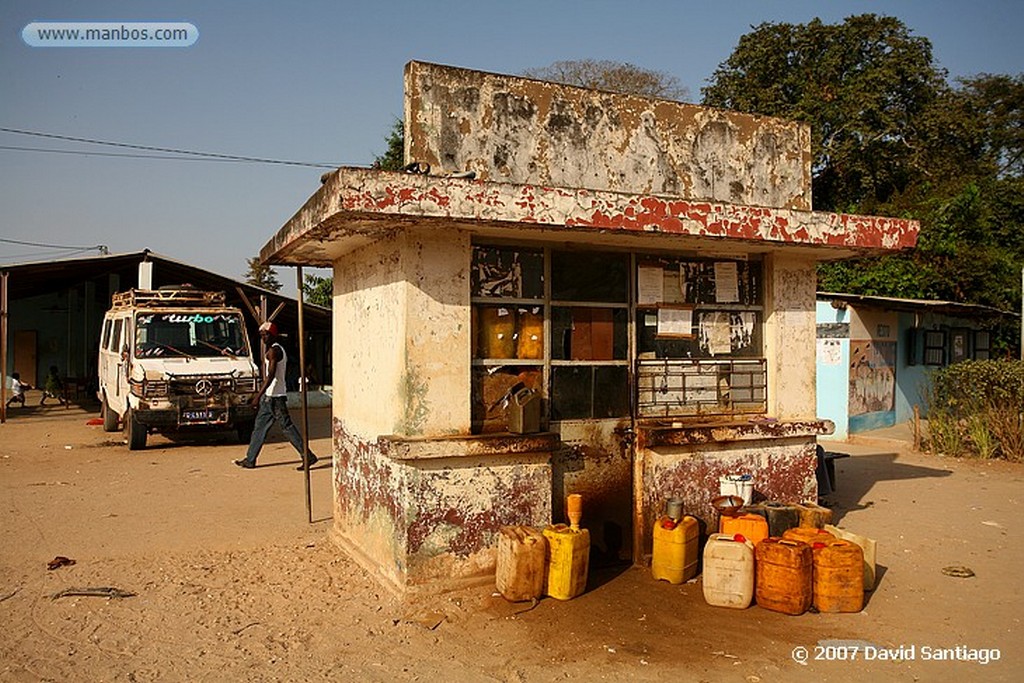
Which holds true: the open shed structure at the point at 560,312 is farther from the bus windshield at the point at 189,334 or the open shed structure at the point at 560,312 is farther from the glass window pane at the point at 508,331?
the bus windshield at the point at 189,334

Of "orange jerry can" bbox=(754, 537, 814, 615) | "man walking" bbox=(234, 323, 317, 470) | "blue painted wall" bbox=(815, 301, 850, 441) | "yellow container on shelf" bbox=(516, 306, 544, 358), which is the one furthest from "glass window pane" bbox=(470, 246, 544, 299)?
"blue painted wall" bbox=(815, 301, 850, 441)

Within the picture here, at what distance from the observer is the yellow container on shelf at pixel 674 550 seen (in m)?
5.54

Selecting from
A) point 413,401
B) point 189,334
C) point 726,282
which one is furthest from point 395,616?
point 189,334

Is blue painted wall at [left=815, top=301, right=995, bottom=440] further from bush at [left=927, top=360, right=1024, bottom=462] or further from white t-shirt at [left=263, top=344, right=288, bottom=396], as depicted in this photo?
white t-shirt at [left=263, top=344, right=288, bottom=396]

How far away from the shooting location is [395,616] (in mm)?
4977

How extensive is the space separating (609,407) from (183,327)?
9.11m

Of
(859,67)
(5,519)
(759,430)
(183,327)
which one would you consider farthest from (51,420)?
(859,67)

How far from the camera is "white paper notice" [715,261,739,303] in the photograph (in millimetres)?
6480

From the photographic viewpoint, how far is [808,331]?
6.73 metres

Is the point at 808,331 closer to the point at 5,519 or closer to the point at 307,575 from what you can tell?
the point at 307,575

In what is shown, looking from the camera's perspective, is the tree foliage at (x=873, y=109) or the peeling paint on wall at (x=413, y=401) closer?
the peeling paint on wall at (x=413, y=401)

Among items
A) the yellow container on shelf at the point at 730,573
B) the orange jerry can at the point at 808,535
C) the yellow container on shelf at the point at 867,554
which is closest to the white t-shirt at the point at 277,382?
the yellow container on shelf at the point at 730,573

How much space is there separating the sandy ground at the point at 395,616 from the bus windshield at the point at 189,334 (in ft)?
15.5

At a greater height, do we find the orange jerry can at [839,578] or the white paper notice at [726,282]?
the white paper notice at [726,282]
